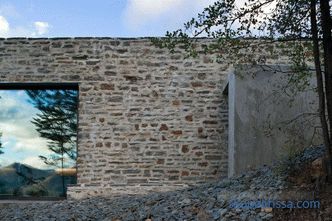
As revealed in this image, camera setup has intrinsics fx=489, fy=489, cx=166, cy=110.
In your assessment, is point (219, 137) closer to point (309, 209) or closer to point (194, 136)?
point (194, 136)

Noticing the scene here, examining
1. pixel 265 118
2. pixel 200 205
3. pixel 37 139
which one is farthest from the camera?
pixel 37 139

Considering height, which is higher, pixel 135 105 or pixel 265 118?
pixel 135 105

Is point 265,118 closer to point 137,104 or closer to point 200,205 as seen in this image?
point 137,104

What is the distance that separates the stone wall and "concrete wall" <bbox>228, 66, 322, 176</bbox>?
113 cm

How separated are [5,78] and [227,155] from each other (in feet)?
15.1

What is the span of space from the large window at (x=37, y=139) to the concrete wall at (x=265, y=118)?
3322mm

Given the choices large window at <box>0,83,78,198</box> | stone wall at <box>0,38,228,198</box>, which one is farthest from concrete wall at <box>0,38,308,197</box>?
large window at <box>0,83,78,198</box>

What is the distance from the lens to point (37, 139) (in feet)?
31.9

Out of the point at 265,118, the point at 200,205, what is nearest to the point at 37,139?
the point at 265,118

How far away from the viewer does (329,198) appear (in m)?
5.13

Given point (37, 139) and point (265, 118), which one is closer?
point (265, 118)

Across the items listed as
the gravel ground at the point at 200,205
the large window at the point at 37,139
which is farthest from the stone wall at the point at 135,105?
the gravel ground at the point at 200,205

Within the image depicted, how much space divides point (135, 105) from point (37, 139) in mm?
2087

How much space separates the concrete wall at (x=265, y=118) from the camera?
26.6ft
